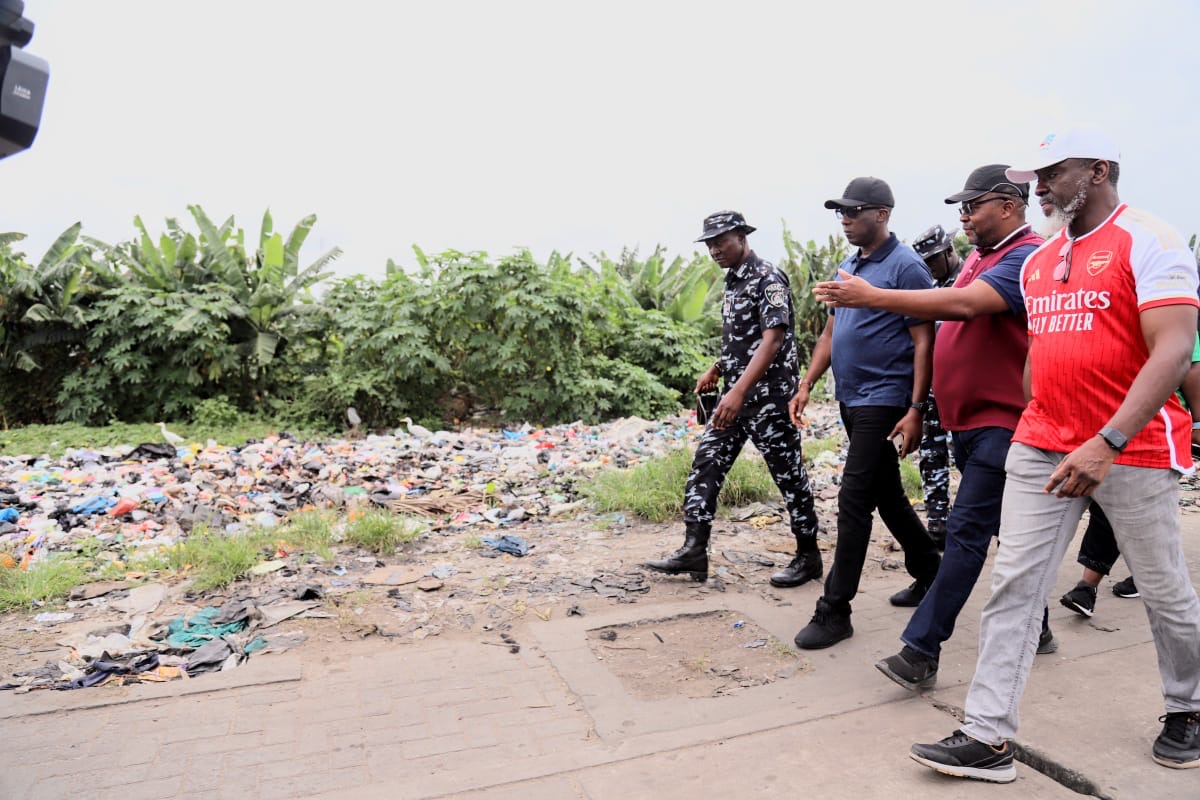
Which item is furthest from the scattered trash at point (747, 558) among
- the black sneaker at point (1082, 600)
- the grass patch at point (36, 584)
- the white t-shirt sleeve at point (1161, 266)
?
the grass patch at point (36, 584)

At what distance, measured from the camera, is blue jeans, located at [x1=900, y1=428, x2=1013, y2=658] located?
116 inches

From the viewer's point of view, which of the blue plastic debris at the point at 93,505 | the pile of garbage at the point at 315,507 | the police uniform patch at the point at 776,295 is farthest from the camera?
the blue plastic debris at the point at 93,505

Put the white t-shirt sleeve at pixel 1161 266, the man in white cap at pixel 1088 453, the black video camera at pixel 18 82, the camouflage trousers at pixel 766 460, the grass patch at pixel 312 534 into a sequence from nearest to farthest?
the black video camera at pixel 18 82 < the white t-shirt sleeve at pixel 1161 266 < the man in white cap at pixel 1088 453 < the camouflage trousers at pixel 766 460 < the grass patch at pixel 312 534

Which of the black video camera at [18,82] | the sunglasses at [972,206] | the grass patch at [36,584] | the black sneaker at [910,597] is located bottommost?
the grass patch at [36,584]

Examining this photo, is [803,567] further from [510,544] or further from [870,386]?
[510,544]

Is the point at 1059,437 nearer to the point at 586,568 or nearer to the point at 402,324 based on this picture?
the point at 586,568

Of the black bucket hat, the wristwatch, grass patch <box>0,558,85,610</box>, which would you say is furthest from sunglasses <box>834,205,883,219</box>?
grass patch <box>0,558,85,610</box>

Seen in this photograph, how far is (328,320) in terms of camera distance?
12008 mm

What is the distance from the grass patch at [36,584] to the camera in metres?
4.18

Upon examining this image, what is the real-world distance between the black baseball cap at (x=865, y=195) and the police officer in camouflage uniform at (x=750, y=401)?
2.25ft

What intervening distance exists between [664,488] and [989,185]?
10.6ft

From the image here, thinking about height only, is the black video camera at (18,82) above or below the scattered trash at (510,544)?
above

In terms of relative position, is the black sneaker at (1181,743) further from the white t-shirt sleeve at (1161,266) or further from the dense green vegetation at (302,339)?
the dense green vegetation at (302,339)

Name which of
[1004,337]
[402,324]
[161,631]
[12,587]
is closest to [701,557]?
[1004,337]
